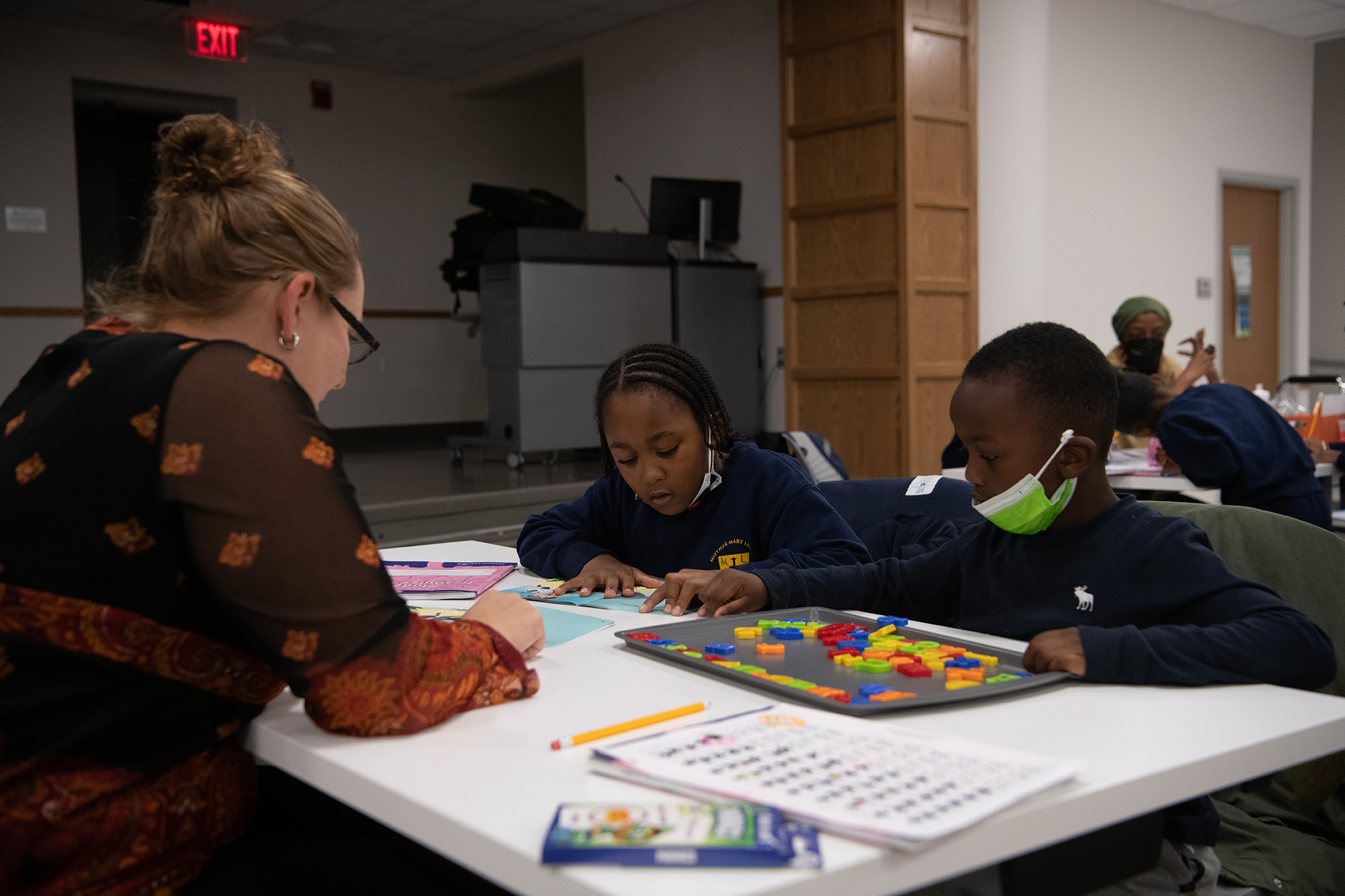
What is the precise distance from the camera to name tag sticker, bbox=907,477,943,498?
194cm

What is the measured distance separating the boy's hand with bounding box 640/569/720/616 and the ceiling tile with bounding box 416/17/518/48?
5997 mm

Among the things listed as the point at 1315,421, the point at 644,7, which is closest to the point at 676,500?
the point at 1315,421

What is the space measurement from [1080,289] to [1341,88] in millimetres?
3293

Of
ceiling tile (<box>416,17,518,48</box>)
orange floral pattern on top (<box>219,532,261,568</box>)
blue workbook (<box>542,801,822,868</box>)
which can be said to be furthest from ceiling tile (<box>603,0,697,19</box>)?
blue workbook (<box>542,801,822,868</box>)

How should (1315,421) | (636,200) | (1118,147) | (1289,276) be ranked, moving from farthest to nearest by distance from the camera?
(1289,276)
(636,200)
(1118,147)
(1315,421)

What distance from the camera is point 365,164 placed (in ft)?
25.6

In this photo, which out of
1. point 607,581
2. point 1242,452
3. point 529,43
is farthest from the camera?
point 529,43

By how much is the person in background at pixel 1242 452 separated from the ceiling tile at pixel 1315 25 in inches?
213

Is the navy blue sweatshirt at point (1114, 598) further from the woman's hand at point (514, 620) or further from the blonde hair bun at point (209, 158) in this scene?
the blonde hair bun at point (209, 158)

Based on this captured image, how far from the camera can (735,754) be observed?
2.57 feet

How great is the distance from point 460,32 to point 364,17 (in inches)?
24.7

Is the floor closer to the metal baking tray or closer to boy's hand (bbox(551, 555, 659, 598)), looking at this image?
boy's hand (bbox(551, 555, 659, 598))

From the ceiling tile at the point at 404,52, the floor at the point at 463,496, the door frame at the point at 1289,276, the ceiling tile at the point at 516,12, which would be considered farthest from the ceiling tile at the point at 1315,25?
the ceiling tile at the point at 404,52

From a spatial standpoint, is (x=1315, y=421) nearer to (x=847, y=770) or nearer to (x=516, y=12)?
(x=847, y=770)
